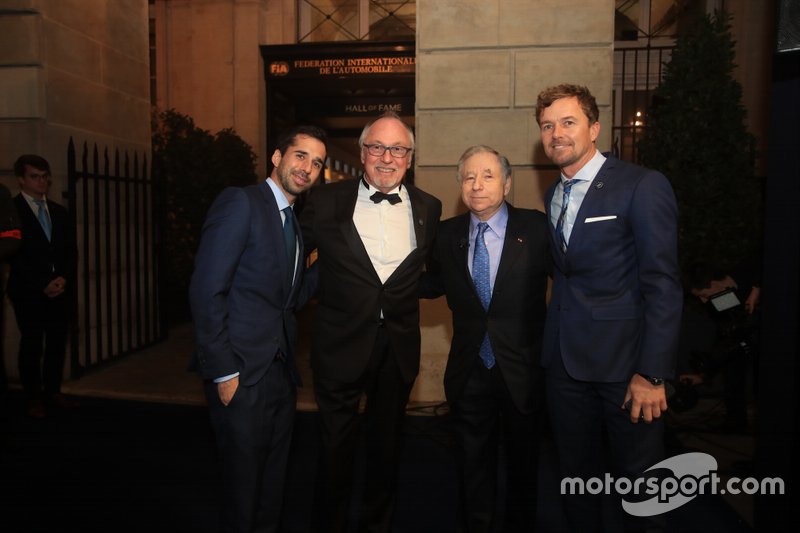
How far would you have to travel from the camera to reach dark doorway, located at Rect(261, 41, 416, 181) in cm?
1187

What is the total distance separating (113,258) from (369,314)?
546 cm

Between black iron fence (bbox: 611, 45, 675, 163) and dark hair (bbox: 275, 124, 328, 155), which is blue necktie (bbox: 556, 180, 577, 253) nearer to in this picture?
dark hair (bbox: 275, 124, 328, 155)

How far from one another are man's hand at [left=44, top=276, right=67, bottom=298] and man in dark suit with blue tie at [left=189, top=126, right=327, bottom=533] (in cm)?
312

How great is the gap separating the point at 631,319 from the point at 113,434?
13.4ft

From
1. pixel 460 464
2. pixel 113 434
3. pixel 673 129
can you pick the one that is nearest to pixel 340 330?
pixel 460 464

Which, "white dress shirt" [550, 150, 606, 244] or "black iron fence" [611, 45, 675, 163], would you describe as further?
"black iron fence" [611, 45, 675, 163]

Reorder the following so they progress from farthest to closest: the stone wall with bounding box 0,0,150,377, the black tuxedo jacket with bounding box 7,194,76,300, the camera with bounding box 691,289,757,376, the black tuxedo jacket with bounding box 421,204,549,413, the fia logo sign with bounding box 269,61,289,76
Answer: the fia logo sign with bounding box 269,61,289,76, the stone wall with bounding box 0,0,150,377, the black tuxedo jacket with bounding box 7,194,76,300, the camera with bounding box 691,289,757,376, the black tuxedo jacket with bounding box 421,204,549,413

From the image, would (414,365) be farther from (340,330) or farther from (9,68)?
(9,68)

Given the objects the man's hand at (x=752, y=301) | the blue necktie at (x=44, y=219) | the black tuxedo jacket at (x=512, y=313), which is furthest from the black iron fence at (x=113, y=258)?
the man's hand at (x=752, y=301)

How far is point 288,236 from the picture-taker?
2922 millimetres

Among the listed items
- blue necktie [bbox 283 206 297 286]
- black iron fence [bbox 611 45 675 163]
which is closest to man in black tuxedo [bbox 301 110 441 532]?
blue necktie [bbox 283 206 297 286]

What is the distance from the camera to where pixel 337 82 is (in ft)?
40.4

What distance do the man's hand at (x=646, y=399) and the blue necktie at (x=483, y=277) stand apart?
70 cm

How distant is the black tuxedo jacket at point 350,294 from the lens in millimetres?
3064
